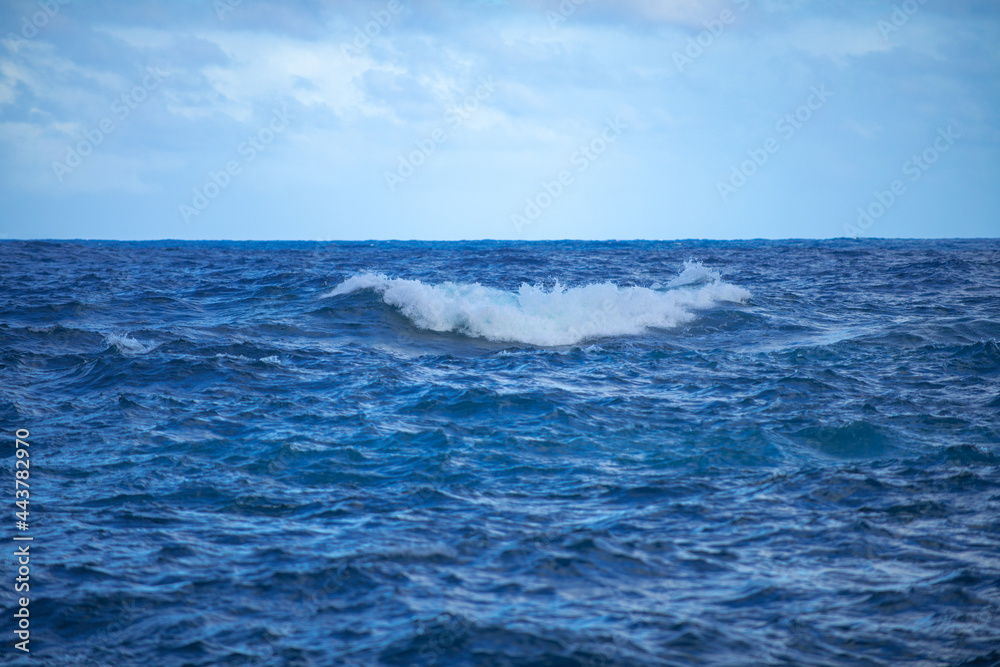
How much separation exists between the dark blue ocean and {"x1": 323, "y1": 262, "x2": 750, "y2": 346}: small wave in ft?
0.77

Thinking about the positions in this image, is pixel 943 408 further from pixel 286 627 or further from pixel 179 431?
pixel 179 431

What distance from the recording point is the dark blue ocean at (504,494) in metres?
4.77

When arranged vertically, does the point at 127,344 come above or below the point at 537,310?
below

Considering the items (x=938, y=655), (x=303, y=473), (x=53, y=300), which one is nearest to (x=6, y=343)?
(x=53, y=300)

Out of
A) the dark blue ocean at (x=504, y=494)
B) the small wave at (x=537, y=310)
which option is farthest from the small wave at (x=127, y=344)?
the small wave at (x=537, y=310)

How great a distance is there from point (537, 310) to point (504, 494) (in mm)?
10485

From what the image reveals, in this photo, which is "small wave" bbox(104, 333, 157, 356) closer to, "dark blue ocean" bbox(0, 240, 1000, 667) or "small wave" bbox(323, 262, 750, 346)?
"dark blue ocean" bbox(0, 240, 1000, 667)

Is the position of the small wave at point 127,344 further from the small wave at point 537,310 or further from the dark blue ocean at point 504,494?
A: the small wave at point 537,310

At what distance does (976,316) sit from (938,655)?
15795 millimetres

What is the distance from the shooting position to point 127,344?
556 inches

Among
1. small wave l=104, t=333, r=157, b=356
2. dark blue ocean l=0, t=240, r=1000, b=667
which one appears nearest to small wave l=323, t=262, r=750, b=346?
dark blue ocean l=0, t=240, r=1000, b=667

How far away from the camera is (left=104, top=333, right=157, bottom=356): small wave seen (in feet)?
44.4

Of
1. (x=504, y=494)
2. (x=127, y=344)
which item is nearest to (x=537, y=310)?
(x=127, y=344)

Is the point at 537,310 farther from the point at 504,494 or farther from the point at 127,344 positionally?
the point at 504,494
